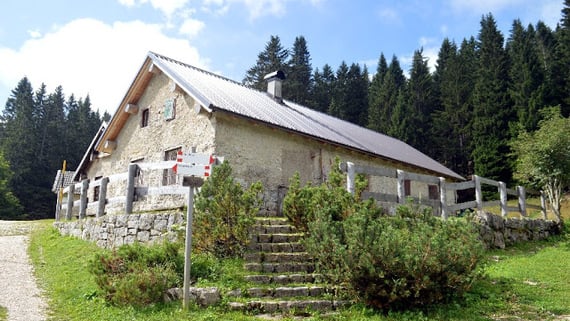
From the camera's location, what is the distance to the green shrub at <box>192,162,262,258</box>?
7660 mm

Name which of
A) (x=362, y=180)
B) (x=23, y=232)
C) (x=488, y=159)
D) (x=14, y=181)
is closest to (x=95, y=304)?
(x=362, y=180)

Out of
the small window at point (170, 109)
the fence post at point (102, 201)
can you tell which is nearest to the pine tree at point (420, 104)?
the small window at point (170, 109)

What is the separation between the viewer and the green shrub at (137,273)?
253 inches

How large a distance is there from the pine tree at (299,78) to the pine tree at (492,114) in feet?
49.1

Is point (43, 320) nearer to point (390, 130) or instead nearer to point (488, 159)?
point (488, 159)

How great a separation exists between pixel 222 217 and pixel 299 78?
35054mm

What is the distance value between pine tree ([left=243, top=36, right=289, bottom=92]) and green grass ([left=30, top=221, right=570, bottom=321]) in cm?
3058

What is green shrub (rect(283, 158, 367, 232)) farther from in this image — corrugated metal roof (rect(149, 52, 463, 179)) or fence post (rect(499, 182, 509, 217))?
fence post (rect(499, 182, 509, 217))

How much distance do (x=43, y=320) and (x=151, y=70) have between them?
10.6m

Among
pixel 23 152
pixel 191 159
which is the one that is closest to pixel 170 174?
pixel 191 159

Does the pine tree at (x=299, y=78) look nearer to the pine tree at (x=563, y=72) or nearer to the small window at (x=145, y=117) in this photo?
the pine tree at (x=563, y=72)

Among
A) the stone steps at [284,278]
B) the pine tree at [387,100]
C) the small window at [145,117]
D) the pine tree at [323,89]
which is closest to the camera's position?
the stone steps at [284,278]

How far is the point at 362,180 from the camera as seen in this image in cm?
825

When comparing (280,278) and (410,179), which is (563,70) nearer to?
(410,179)
